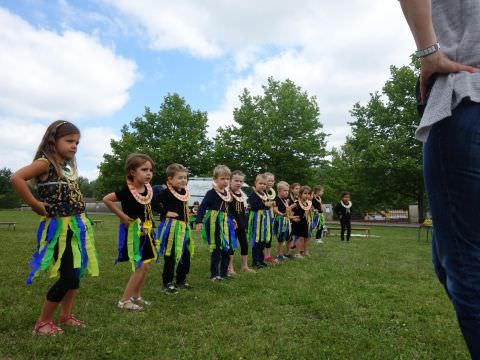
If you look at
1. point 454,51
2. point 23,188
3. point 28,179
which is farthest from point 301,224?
point 454,51

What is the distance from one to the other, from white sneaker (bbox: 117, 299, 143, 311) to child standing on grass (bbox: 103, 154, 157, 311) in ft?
0.30

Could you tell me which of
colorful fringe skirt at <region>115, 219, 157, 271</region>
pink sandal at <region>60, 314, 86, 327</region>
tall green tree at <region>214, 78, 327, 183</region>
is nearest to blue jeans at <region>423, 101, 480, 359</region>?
pink sandal at <region>60, 314, 86, 327</region>

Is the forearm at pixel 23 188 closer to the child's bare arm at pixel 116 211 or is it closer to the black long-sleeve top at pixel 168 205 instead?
the child's bare arm at pixel 116 211

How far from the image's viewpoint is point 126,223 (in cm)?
550

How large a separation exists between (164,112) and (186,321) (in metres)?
41.1

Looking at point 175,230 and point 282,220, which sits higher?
point 282,220

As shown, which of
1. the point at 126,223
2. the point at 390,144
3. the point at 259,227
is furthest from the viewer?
the point at 390,144

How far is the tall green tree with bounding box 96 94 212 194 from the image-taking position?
1633 inches

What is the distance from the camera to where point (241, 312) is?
16.1 feet

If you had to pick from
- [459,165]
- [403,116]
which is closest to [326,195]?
[403,116]

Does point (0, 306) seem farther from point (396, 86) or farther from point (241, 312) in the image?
point (396, 86)

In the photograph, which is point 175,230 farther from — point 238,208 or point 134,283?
point 238,208

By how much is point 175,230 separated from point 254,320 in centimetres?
228

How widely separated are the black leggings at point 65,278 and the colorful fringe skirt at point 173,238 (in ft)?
6.63
